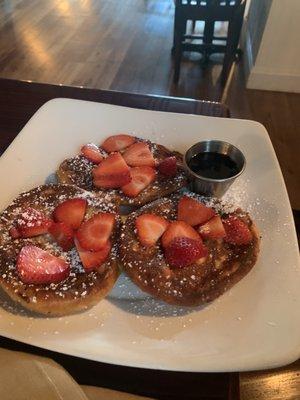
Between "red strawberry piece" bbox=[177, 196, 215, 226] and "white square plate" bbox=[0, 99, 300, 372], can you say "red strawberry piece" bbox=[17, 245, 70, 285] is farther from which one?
"red strawberry piece" bbox=[177, 196, 215, 226]

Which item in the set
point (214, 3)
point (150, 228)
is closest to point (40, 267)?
point (150, 228)

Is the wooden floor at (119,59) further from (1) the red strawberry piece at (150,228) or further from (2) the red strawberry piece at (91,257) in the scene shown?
(2) the red strawberry piece at (91,257)

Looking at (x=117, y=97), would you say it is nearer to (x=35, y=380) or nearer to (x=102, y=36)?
(x=35, y=380)

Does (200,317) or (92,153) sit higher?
(92,153)

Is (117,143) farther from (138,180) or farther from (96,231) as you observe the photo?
(96,231)

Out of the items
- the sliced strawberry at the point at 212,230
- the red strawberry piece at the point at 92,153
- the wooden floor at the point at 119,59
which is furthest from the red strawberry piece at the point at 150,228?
the wooden floor at the point at 119,59
